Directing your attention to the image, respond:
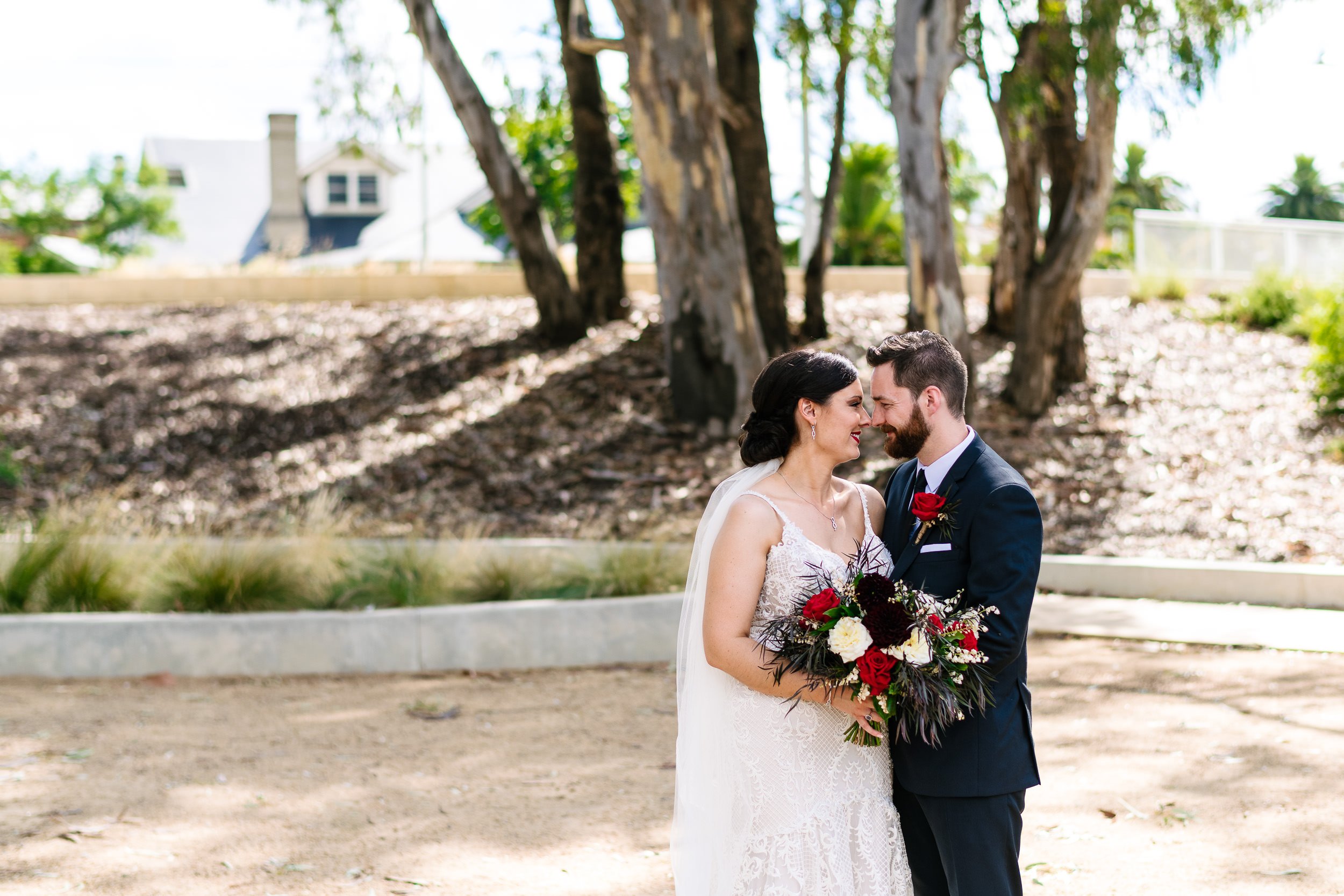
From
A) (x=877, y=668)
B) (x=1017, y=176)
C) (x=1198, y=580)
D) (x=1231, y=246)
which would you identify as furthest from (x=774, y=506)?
(x=1231, y=246)

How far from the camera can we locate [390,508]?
389 inches

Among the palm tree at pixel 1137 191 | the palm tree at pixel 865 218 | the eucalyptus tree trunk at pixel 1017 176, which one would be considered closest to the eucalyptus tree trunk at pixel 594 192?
the eucalyptus tree trunk at pixel 1017 176

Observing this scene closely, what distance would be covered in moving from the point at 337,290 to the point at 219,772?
11.8 meters

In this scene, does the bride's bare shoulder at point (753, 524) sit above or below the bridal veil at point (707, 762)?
above

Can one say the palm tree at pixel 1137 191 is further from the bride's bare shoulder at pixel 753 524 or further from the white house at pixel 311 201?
the bride's bare shoulder at pixel 753 524

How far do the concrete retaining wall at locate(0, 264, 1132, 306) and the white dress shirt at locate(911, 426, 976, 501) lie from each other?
42.0 feet

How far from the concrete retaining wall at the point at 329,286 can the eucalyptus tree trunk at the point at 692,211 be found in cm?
501

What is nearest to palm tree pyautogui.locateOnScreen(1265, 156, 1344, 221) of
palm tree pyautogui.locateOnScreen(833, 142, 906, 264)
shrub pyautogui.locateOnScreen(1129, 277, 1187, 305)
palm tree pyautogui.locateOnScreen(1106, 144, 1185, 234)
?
palm tree pyautogui.locateOnScreen(1106, 144, 1185, 234)

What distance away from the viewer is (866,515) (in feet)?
11.3

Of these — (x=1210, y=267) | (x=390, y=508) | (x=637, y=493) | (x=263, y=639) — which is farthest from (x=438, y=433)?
(x=1210, y=267)

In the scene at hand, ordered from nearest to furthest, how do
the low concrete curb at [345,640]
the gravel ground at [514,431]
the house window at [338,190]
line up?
the low concrete curb at [345,640]
the gravel ground at [514,431]
the house window at [338,190]

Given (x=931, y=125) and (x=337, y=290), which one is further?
(x=337, y=290)

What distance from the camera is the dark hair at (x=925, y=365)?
2.98m

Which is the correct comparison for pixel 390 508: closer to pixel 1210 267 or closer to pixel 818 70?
pixel 818 70
